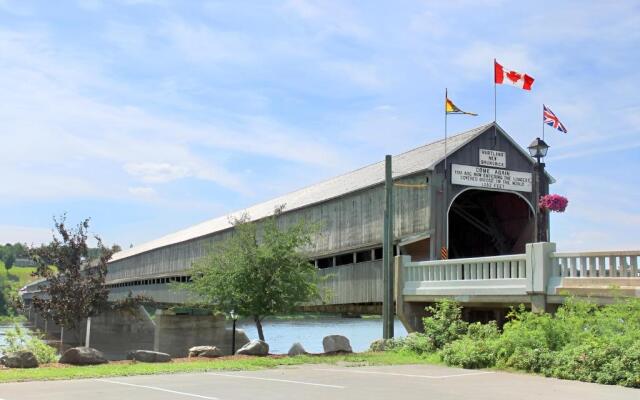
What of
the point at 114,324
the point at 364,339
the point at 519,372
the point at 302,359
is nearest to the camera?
the point at 519,372

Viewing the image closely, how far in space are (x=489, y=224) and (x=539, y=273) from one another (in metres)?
12.8

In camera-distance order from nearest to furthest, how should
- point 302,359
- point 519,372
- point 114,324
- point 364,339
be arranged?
point 519,372, point 302,359, point 364,339, point 114,324

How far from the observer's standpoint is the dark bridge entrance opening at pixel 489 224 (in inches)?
1102

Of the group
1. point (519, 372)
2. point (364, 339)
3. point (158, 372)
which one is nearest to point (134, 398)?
point (158, 372)

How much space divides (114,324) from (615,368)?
151 ft

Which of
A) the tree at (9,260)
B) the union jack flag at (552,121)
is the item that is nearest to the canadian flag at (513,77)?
the union jack flag at (552,121)

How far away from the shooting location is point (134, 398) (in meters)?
9.96

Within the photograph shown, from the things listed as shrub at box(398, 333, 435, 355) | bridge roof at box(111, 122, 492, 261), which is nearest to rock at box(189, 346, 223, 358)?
shrub at box(398, 333, 435, 355)

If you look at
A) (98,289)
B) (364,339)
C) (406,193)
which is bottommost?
(364,339)

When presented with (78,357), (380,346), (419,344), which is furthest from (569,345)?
(78,357)

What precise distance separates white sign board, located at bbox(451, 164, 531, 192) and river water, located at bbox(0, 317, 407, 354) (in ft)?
60.2

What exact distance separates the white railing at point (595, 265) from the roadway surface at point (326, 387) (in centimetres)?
352

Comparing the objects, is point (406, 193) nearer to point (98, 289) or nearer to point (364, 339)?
point (98, 289)

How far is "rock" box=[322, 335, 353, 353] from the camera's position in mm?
18844
